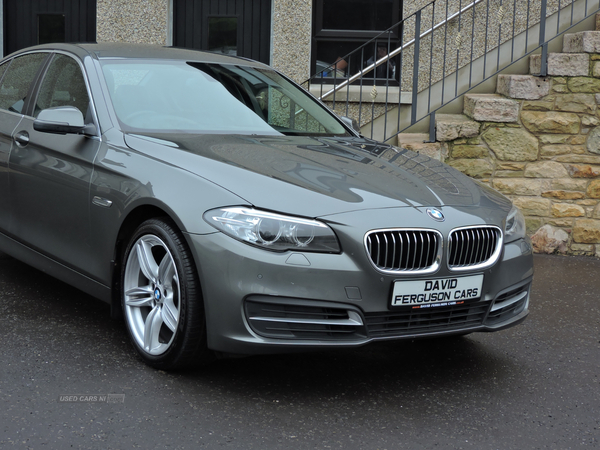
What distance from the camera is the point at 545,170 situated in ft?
23.9

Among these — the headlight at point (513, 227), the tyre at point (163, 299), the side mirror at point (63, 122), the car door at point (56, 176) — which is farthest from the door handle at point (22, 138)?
the headlight at point (513, 227)

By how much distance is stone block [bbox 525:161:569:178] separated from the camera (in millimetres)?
7262

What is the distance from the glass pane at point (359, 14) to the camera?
384 inches

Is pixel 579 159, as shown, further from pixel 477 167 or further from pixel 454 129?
pixel 454 129

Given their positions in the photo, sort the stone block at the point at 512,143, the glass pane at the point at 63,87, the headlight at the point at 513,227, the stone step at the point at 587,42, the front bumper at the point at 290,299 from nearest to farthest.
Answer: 1. the front bumper at the point at 290,299
2. the headlight at the point at 513,227
3. the glass pane at the point at 63,87
4. the stone step at the point at 587,42
5. the stone block at the point at 512,143

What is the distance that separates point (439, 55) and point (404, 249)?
6382 mm

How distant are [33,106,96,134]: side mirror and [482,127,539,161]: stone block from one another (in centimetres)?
434

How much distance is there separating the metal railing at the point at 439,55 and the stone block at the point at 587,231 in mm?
1447

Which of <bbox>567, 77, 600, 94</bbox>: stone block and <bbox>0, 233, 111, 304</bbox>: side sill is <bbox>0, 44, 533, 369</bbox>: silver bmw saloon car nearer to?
<bbox>0, 233, 111, 304</bbox>: side sill

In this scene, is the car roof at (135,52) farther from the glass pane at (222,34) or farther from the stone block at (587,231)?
the glass pane at (222,34)

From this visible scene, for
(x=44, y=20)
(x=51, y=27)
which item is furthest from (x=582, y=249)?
(x=44, y=20)

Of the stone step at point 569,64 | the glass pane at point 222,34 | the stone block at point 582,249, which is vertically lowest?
the stone block at point 582,249

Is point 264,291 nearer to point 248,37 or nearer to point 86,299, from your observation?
point 86,299

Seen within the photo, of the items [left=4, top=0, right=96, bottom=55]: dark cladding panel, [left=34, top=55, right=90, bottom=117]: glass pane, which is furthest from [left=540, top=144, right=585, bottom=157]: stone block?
[left=4, top=0, right=96, bottom=55]: dark cladding panel
